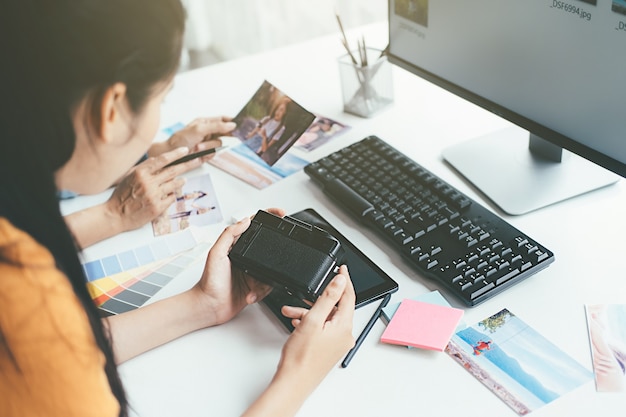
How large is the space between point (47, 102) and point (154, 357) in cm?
37

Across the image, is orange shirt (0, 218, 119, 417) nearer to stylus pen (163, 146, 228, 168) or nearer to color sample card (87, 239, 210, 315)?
color sample card (87, 239, 210, 315)

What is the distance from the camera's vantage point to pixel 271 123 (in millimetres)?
1273

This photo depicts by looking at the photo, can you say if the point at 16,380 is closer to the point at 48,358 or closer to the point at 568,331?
the point at 48,358

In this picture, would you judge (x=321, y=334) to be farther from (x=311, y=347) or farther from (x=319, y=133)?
(x=319, y=133)

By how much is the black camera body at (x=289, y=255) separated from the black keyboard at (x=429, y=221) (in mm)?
129

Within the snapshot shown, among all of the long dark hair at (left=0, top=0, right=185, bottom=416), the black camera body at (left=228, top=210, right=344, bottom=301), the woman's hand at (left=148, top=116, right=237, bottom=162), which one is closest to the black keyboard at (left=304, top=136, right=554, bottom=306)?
the black camera body at (left=228, top=210, right=344, bottom=301)

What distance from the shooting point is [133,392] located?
2.68ft

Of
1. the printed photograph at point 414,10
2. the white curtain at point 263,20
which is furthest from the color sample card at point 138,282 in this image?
the white curtain at point 263,20

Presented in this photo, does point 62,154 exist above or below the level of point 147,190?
above

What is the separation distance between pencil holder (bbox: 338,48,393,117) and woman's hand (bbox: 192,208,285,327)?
1.68 feet

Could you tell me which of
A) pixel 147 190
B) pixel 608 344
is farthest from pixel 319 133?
pixel 608 344

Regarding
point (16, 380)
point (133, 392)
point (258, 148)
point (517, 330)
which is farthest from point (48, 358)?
point (258, 148)

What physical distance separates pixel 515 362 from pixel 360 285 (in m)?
0.23

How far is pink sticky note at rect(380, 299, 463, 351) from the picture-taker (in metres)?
0.82
